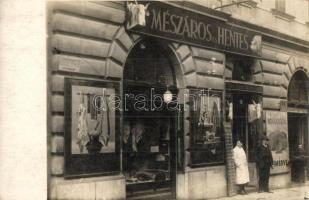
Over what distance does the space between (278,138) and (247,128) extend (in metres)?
1.52

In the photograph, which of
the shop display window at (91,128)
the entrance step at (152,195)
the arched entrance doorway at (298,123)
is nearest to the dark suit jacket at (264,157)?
the arched entrance doorway at (298,123)

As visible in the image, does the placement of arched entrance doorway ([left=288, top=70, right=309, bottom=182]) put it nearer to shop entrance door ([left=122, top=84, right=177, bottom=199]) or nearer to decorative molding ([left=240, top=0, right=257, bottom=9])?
decorative molding ([left=240, top=0, right=257, bottom=9])

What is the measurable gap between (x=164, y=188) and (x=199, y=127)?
1.79 metres

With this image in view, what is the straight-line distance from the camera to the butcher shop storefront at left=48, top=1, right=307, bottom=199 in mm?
9234

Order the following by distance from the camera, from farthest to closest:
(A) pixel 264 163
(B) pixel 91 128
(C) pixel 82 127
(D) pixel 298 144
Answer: (D) pixel 298 144 < (A) pixel 264 163 < (B) pixel 91 128 < (C) pixel 82 127

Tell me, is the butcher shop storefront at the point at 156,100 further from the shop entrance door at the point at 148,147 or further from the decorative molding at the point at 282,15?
the decorative molding at the point at 282,15

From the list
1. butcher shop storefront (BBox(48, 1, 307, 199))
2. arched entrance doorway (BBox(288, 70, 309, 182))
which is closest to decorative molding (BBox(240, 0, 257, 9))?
butcher shop storefront (BBox(48, 1, 307, 199))

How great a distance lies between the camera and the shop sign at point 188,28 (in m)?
10.5

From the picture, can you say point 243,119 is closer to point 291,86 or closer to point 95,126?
point 291,86

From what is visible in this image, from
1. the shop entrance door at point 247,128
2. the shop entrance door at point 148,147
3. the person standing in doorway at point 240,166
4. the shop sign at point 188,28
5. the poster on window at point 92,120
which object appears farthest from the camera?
the shop entrance door at point 247,128

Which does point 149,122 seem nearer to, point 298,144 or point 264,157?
point 264,157

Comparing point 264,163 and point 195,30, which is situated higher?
point 195,30

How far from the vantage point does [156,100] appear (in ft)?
37.7

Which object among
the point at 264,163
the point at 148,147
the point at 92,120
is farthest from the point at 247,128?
the point at 92,120
